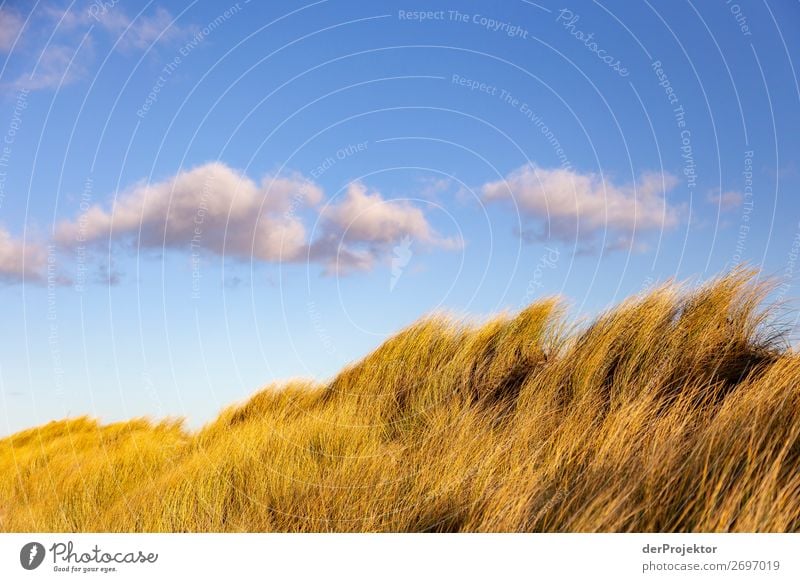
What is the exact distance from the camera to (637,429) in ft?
11.0

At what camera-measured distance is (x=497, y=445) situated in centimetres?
352

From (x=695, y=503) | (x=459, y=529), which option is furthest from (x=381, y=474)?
(x=695, y=503)

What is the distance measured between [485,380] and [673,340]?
124 cm

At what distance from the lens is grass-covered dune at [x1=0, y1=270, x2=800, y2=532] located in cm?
286

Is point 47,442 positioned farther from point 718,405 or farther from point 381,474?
point 718,405
